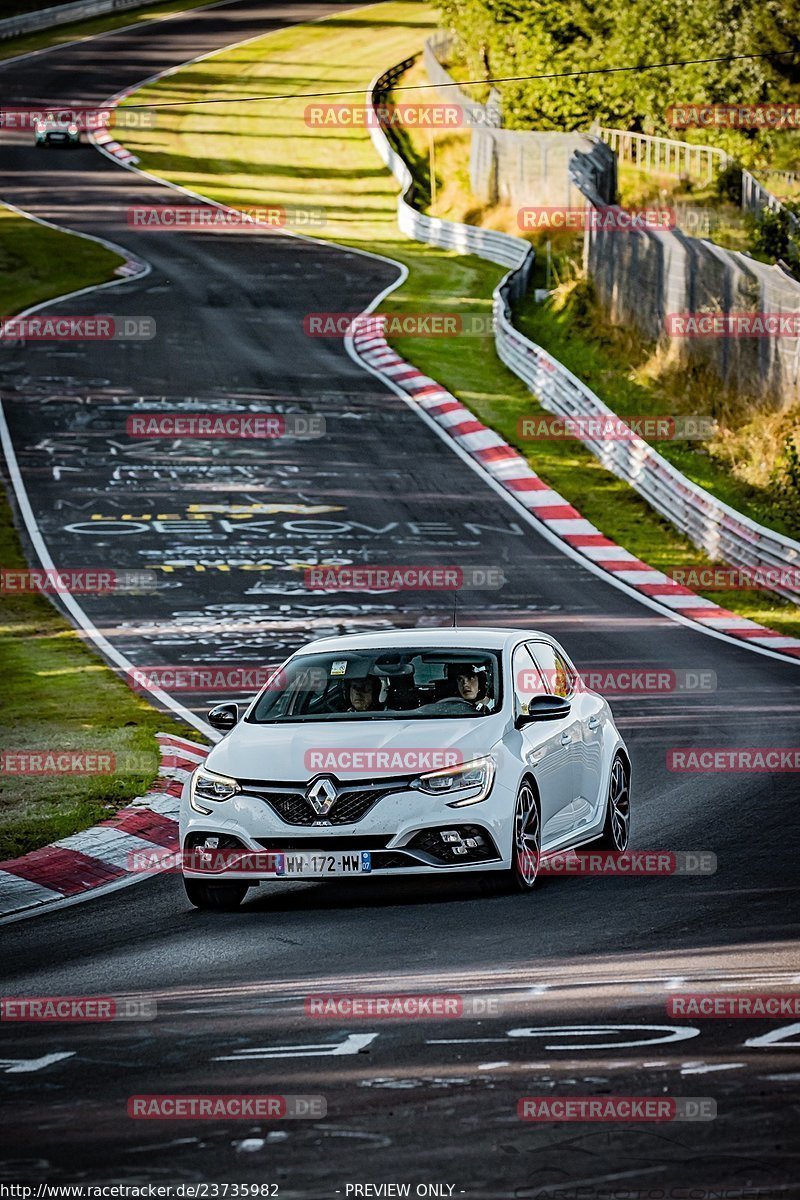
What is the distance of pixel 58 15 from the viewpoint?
9631 centimetres

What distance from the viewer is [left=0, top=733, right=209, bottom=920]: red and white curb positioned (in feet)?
38.5

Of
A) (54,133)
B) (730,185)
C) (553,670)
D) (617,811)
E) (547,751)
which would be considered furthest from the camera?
(54,133)

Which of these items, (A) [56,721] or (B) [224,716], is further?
(A) [56,721]

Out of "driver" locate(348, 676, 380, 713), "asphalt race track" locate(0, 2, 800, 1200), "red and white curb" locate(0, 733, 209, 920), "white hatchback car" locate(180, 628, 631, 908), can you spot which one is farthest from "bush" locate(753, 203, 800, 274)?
"driver" locate(348, 676, 380, 713)

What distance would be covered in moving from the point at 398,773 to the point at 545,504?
1913cm

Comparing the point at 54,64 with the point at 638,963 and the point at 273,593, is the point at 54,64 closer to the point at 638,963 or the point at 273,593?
the point at 273,593

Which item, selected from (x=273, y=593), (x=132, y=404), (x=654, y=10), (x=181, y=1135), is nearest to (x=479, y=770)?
(x=181, y=1135)

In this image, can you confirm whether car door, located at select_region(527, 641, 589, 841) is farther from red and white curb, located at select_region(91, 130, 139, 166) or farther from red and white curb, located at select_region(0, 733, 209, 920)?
red and white curb, located at select_region(91, 130, 139, 166)

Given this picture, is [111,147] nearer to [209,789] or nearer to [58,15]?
[58,15]

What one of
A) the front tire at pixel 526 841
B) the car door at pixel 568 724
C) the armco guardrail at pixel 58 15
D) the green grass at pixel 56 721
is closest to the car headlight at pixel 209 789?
the front tire at pixel 526 841

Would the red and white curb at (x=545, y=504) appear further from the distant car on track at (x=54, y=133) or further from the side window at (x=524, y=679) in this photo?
the distant car on track at (x=54, y=133)

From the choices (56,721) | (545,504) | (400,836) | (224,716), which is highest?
(224,716)

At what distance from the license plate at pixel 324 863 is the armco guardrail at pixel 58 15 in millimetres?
87909

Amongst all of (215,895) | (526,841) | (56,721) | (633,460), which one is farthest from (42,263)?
(526,841)
